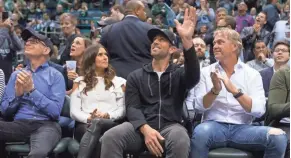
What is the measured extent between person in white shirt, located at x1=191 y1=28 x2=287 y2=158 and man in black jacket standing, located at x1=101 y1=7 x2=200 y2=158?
170 millimetres

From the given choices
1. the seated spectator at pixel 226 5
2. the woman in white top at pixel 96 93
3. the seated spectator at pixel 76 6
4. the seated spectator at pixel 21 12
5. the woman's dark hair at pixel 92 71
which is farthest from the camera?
the seated spectator at pixel 76 6

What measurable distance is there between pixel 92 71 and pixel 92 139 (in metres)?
0.86

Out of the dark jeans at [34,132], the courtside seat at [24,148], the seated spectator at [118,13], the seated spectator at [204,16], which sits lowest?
the seated spectator at [204,16]

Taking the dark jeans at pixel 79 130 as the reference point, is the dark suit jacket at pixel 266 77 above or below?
above

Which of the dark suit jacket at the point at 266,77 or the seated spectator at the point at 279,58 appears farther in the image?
the seated spectator at the point at 279,58

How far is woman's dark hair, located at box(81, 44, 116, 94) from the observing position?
5.53 metres

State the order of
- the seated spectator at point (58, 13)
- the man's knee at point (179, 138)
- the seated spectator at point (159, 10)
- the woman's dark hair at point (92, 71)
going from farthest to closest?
the seated spectator at point (58, 13), the seated spectator at point (159, 10), the woman's dark hair at point (92, 71), the man's knee at point (179, 138)

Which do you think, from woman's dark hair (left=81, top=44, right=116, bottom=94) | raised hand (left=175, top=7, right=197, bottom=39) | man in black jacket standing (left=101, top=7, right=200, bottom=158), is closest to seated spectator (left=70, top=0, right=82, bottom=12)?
woman's dark hair (left=81, top=44, right=116, bottom=94)

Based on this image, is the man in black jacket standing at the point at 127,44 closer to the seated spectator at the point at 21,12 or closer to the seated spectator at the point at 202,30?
the seated spectator at the point at 202,30

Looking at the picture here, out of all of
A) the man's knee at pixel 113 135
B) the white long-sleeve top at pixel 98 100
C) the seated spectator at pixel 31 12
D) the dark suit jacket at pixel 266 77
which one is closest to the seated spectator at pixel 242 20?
the dark suit jacket at pixel 266 77

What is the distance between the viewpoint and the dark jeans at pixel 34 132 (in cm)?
520

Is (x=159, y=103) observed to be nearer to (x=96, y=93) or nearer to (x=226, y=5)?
(x=96, y=93)

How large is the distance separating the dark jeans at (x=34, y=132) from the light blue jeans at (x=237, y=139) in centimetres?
125

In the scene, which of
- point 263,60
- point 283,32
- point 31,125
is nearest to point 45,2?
point 283,32
